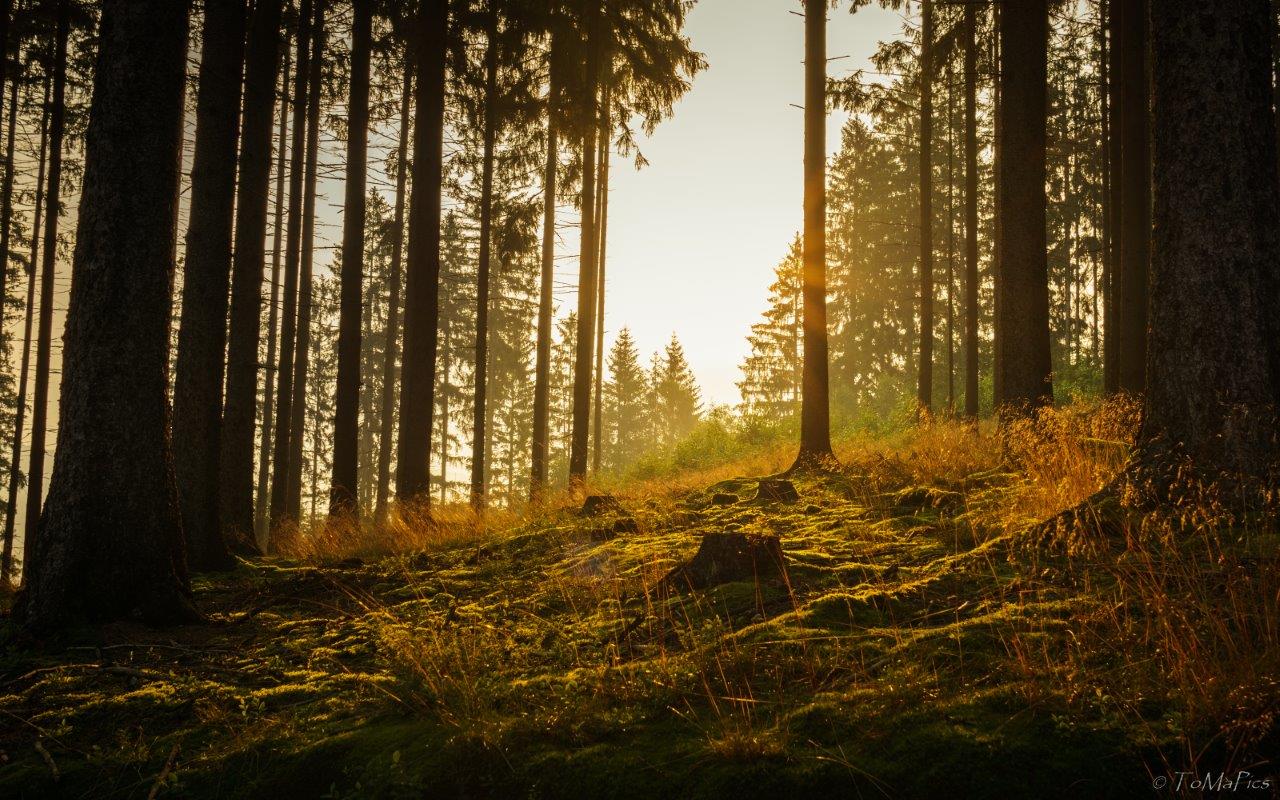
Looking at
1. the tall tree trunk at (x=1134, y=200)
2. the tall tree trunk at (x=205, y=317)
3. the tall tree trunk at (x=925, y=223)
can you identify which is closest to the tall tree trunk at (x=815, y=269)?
the tall tree trunk at (x=1134, y=200)

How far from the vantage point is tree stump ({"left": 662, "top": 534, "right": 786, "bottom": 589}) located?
493 cm

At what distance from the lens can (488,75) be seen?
1478 cm

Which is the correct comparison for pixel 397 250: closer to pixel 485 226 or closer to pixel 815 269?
pixel 485 226

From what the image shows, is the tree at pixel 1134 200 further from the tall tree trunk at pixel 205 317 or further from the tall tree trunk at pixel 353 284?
the tall tree trunk at pixel 205 317

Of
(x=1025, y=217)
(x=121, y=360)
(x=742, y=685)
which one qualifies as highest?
(x=1025, y=217)

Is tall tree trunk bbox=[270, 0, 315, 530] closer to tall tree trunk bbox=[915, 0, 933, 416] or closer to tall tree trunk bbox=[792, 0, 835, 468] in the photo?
tall tree trunk bbox=[792, 0, 835, 468]

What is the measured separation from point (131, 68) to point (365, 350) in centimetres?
3433

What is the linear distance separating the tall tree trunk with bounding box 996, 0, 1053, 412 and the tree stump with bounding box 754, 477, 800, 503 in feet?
10.6

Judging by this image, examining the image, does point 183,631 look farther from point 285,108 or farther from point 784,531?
point 285,108

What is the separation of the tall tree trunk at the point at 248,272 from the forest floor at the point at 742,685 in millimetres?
4873

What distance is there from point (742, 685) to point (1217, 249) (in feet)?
15.0

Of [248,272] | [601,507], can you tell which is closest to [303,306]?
[248,272]

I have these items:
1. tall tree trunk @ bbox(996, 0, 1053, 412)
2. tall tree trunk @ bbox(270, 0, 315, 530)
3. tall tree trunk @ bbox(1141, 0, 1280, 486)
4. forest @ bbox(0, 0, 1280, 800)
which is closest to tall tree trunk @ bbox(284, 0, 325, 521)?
tall tree trunk @ bbox(270, 0, 315, 530)

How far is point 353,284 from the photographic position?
1233 centimetres
